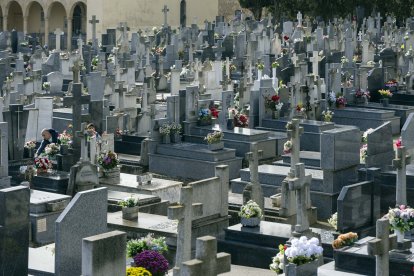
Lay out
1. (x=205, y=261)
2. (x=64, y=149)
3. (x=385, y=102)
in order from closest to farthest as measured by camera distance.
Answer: (x=205, y=261), (x=64, y=149), (x=385, y=102)

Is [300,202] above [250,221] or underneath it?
above

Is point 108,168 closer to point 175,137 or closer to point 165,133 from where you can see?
point 165,133

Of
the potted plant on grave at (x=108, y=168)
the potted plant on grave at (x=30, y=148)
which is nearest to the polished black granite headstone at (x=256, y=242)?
the potted plant on grave at (x=108, y=168)

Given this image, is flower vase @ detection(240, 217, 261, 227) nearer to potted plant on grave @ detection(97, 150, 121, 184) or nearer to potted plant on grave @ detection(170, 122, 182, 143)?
potted plant on grave @ detection(97, 150, 121, 184)

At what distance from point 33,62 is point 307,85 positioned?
1154 centimetres

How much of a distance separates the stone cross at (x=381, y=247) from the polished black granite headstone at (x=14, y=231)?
3992mm

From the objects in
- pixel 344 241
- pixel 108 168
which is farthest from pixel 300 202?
pixel 108 168

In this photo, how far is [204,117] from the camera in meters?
21.4

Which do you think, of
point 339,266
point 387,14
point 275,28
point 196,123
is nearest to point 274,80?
point 196,123

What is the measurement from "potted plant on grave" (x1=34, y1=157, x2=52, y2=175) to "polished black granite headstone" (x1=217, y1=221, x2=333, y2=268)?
4.22 m

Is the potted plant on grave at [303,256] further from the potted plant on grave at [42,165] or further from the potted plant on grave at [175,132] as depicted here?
the potted plant on grave at [175,132]

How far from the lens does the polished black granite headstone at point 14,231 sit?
12.1 m

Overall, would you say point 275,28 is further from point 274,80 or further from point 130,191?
point 130,191

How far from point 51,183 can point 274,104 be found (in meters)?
6.64
